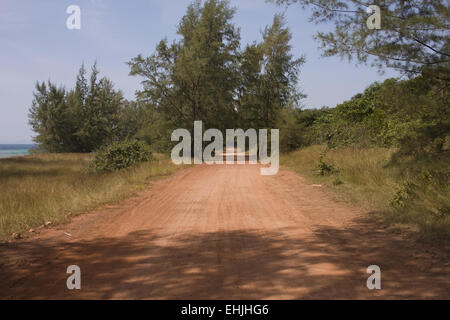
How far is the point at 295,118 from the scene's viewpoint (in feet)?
87.2

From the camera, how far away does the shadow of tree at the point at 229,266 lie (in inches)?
150

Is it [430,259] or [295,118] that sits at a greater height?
[295,118]

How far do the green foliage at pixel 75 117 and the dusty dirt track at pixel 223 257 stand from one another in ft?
163

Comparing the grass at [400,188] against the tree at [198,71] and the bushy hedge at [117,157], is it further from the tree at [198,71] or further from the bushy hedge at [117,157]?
the tree at [198,71]

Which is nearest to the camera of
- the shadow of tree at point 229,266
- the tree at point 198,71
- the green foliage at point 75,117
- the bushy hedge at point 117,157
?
the shadow of tree at point 229,266

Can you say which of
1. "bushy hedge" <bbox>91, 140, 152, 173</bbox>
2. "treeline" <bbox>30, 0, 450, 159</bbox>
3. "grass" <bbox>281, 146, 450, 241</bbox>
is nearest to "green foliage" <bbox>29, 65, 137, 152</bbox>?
"treeline" <bbox>30, 0, 450, 159</bbox>

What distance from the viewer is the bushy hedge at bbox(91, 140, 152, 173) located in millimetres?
19170

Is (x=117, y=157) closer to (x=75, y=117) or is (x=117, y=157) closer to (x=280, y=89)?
(x=280, y=89)

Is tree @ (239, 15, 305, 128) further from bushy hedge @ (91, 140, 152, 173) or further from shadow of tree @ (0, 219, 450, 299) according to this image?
shadow of tree @ (0, 219, 450, 299)

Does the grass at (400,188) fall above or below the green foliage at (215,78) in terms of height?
below

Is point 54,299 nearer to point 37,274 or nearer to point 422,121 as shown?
point 37,274

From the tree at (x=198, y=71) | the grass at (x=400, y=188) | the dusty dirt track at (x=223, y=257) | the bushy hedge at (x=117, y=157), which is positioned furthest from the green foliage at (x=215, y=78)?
the dusty dirt track at (x=223, y=257)
